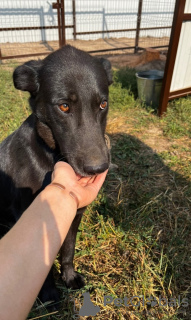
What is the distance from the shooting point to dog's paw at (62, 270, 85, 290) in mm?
2100

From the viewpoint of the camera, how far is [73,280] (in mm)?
2123

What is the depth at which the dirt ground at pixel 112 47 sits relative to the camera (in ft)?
28.9

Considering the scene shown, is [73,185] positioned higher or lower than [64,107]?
lower

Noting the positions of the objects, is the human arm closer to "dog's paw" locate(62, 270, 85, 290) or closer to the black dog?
the black dog

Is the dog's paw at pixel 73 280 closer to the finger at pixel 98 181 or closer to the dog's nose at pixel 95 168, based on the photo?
the finger at pixel 98 181

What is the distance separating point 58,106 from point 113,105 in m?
3.70

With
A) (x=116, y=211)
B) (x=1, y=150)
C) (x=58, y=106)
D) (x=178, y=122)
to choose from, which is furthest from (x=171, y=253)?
(x=178, y=122)

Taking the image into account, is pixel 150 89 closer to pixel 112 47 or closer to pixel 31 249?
pixel 31 249

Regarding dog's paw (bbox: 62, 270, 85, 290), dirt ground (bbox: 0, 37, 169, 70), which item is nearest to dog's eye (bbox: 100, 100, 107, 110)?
dog's paw (bbox: 62, 270, 85, 290)

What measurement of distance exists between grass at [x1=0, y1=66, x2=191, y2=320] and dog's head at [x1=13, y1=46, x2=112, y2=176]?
0.97 meters

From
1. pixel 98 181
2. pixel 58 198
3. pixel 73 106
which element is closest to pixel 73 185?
pixel 58 198

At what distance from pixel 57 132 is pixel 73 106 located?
237 mm

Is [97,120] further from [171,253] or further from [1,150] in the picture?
[171,253]

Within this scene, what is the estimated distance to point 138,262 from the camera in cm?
211
